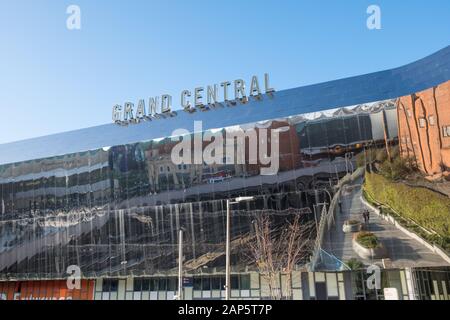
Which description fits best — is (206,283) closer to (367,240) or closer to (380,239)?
(367,240)

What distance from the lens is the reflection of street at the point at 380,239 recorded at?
24.8 metres

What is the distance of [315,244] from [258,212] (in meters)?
4.37

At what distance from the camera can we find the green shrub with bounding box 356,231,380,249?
84.2 feet

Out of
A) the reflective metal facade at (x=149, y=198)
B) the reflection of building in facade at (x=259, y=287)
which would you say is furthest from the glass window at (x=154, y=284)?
the reflective metal facade at (x=149, y=198)

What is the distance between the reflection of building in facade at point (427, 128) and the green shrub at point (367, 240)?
16.1 ft

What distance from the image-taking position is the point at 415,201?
81.9 ft

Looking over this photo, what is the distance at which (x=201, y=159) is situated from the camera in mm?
30656

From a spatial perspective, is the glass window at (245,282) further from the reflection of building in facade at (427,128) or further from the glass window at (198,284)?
the reflection of building in facade at (427,128)

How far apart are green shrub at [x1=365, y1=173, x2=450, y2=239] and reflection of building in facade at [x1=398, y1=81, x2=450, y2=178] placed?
1354 millimetres

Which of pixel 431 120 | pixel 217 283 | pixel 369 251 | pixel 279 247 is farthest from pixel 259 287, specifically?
pixel 431 120

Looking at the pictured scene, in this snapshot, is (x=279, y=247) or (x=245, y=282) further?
(x=245, y=282)

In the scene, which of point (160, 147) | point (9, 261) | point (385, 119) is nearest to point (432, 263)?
point (385, 119)

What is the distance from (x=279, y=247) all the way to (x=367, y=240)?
5.72m
